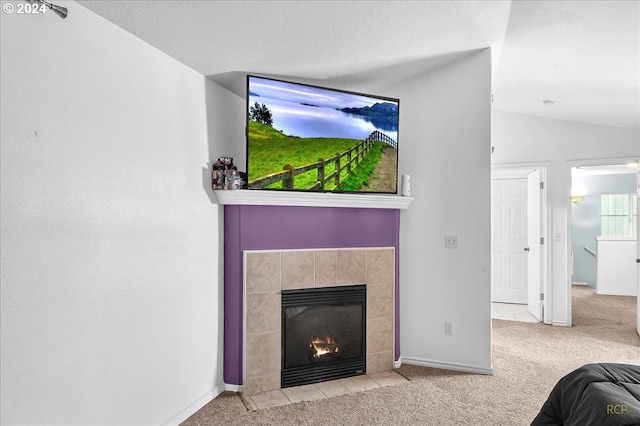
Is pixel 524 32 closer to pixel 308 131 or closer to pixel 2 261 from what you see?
pixel 308 131

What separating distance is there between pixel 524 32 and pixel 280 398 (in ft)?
10.3

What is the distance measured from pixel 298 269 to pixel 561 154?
12.5 feet

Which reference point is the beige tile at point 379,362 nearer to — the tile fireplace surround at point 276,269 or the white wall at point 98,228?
the tile fireplace surround at point 276,269

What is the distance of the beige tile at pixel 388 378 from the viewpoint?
10.7ft

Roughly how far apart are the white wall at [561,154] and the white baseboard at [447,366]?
2.21 m

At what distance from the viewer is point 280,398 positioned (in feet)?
9.86

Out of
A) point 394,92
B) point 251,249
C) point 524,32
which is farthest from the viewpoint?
point 394,92

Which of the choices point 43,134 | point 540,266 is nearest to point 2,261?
point 43,134

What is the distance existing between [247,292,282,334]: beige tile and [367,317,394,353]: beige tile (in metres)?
0.80

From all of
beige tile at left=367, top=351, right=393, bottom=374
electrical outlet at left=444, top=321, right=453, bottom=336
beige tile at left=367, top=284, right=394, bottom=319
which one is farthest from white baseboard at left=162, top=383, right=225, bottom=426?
electrical outlet at left=444, top=321, right=453, bottom=336

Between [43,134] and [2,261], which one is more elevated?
[43,134]

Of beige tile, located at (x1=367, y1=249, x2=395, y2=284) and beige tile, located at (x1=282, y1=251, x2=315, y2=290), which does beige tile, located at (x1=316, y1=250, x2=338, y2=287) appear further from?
beige tile, located at (x1=367, y1=249, x2=395, y2=284)

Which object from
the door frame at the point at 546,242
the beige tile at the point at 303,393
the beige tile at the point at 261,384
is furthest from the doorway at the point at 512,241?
the beige tile at the point at 261,384

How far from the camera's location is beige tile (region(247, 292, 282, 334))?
3.11 m
